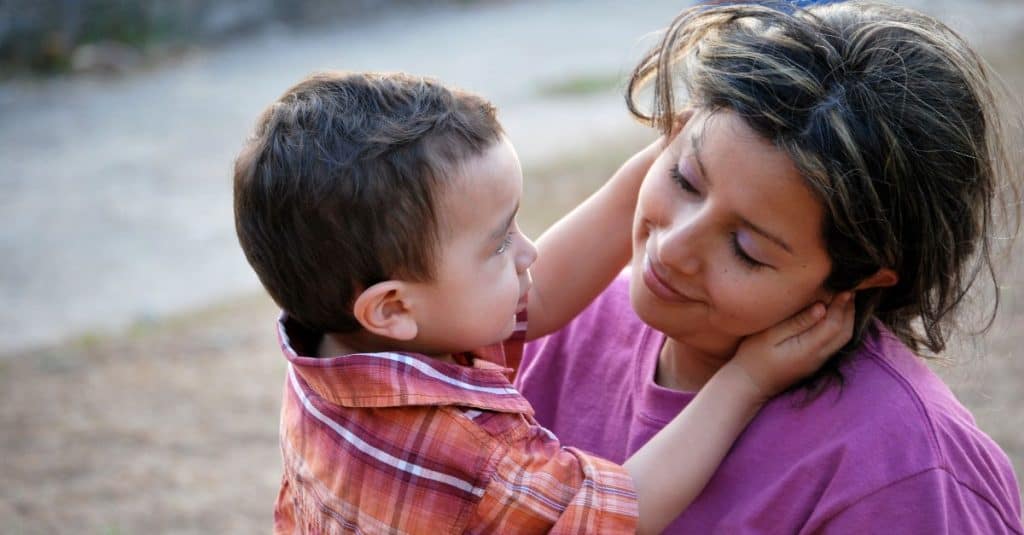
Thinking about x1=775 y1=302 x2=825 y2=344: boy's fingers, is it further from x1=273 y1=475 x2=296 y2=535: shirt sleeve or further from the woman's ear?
x1=273 y1=475 x2=296 y2=535: shirt sleeve

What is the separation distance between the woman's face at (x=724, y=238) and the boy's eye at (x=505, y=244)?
0.25m

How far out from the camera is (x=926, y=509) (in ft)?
5.45

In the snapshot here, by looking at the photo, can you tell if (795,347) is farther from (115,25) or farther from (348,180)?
(115,25)

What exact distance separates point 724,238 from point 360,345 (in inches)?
27.3

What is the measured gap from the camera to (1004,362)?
5.29 metres

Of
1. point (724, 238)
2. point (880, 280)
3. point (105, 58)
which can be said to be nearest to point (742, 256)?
point (724, 238)

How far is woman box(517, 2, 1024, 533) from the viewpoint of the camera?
5.67 ft

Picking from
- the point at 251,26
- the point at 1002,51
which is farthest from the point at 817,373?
the point at 251,26

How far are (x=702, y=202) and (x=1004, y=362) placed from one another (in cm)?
405

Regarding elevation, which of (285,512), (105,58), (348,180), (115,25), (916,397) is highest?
(348,180)

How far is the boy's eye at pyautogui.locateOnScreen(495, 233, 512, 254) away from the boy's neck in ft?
0.76

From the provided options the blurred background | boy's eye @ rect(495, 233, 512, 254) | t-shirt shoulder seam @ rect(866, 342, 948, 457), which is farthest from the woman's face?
the blurred background

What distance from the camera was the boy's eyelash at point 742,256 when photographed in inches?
73.0

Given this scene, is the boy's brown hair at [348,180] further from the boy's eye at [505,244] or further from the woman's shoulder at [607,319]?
the woman's shoulder at [607,319]
